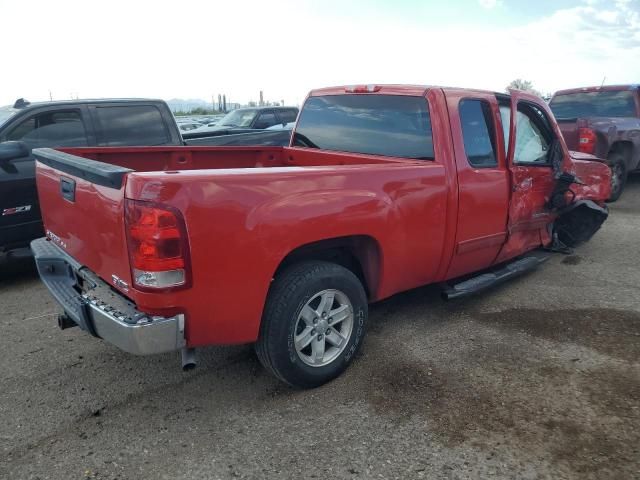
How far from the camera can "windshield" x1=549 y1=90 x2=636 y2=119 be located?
9.06 meters

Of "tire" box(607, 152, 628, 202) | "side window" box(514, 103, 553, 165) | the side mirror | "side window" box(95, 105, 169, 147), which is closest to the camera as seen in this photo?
"side window" box(514, 103, 553, 165)

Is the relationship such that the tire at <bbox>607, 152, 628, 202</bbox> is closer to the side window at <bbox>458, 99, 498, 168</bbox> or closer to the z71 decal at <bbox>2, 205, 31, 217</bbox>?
the side window at <bbox>458, 99, 498, 168</bbox>

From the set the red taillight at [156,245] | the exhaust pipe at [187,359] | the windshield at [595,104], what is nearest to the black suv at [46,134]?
the red taillight at [156,245]

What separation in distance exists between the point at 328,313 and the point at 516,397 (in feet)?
4.03

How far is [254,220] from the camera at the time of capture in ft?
8.55

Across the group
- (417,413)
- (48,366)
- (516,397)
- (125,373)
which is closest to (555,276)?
(516,397)

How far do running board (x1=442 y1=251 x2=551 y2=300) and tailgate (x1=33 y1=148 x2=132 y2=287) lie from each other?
7.94ft

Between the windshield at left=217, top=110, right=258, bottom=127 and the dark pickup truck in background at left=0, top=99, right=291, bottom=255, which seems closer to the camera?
the dark pickup truck in background at left=0, top=99, right=291, bottom=255

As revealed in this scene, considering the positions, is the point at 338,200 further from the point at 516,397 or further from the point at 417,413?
the point at 516,397

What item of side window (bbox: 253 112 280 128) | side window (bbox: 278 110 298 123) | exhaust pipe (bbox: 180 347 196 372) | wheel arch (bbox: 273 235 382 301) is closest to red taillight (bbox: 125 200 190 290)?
exhaust pipe (bbox: 180 347 196 372)

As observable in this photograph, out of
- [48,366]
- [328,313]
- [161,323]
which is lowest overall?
[48,366]

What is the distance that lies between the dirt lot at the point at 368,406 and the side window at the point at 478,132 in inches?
50.9

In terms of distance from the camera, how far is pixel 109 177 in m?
2.48

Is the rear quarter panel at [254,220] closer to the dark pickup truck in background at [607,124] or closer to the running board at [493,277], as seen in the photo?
the running board at [493,277]
